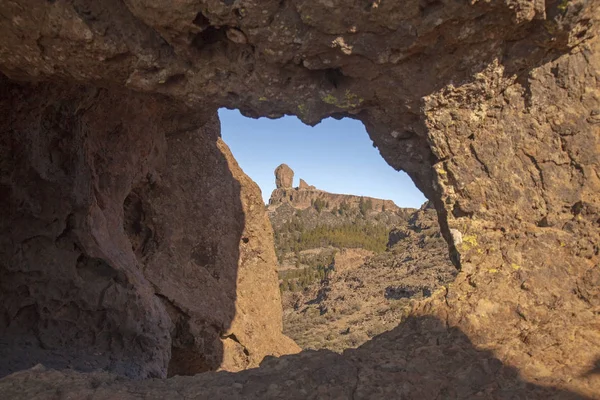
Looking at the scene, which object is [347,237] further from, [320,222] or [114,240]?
[114,240]

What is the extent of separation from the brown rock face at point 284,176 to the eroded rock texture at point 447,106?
80228mm

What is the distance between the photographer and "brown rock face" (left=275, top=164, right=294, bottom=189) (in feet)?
283

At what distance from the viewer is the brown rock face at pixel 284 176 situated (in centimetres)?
8638

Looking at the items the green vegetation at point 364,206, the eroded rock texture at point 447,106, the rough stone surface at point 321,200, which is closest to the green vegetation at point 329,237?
the green vegetation at point 364,206

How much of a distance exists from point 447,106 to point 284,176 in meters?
82.3

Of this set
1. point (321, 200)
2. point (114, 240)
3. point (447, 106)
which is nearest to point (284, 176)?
point (321, 200)

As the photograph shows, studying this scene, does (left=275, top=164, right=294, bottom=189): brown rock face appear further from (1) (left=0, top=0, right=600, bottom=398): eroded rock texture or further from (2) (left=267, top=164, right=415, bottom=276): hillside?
(1) (left=0, top=0, right=600, bottom=398): eroded rock texture

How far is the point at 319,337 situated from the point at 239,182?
9.84m

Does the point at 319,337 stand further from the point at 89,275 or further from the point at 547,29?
the point at 547,29

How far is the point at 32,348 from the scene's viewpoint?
6363 mm

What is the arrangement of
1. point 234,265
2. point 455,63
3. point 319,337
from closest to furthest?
point 455,63, point 234,265, point 319,337

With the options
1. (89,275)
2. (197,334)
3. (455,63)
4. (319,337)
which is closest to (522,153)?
(455,63)

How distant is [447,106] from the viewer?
16.0 ft

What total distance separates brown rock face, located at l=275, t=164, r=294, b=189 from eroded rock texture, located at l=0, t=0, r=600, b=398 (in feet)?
263
